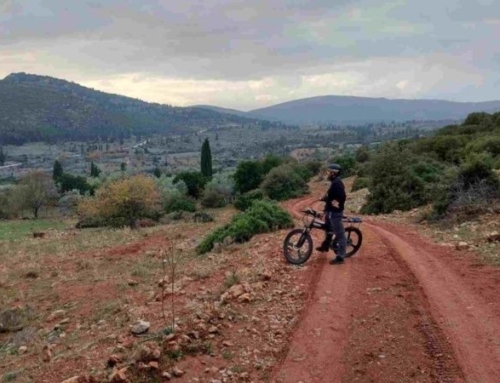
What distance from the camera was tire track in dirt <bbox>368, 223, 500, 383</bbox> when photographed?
243 inches

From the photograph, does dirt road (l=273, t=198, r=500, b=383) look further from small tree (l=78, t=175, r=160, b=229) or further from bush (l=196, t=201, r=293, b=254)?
small tree (l=78, t=175, r=160, b=229)

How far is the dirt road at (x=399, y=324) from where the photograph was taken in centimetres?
614

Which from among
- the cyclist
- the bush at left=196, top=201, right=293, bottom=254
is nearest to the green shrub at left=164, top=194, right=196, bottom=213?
the bush at left=196, top=201, right=293, bottom=254

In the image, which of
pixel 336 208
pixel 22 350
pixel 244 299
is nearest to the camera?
pixel 244 299

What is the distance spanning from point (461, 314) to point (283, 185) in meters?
35.9

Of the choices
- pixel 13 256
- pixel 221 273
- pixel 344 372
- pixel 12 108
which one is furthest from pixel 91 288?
pixel 12 108

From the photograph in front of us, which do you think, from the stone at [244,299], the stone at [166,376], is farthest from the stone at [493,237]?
the stone at [166,376]

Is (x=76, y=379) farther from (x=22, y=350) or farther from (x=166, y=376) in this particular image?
(x=22, y=350)

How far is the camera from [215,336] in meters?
7.14

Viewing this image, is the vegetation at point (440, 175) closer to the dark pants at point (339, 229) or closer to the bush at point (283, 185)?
the dark pants at point (339, 229)

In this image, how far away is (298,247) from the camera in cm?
1088

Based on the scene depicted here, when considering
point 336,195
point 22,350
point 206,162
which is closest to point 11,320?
point 22,350

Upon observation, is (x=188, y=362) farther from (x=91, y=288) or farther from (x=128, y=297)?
(x=91, y=288)

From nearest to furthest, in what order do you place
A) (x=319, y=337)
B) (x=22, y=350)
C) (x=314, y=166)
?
(x=319, y=337) → (x=22, y=350) → (x=314, y=166)
